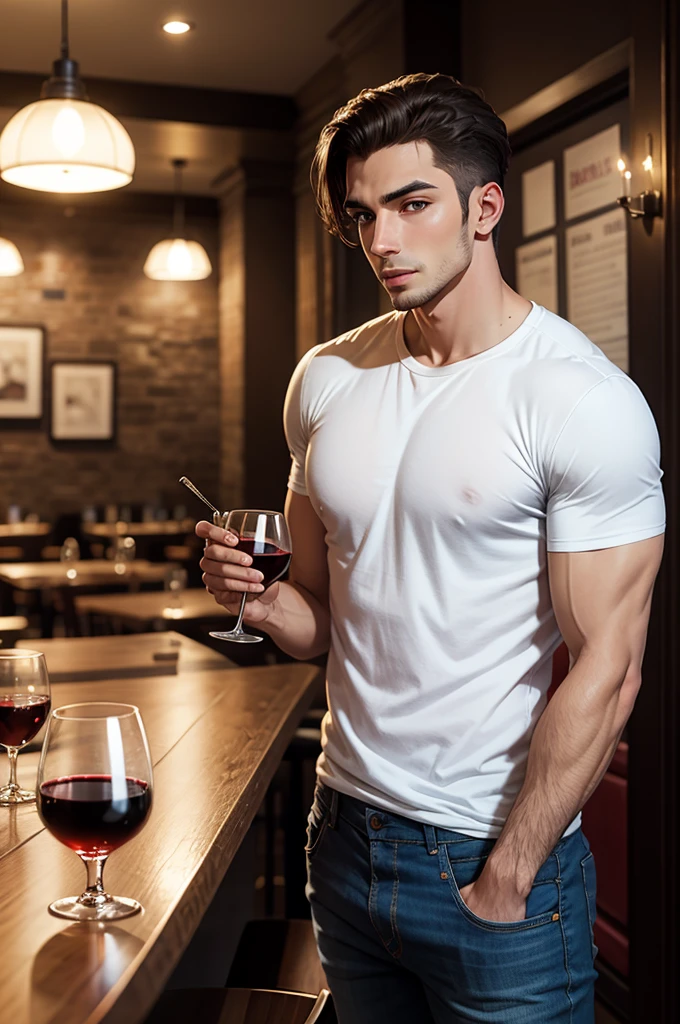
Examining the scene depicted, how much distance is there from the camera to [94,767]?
3.41 ft

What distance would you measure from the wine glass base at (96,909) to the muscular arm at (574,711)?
46cm

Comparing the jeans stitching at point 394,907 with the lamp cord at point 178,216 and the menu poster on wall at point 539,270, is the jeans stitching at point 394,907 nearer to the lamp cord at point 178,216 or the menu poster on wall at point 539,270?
the menu poster on wall at point 539,270

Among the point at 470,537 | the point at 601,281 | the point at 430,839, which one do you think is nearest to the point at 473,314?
the point at 470,537

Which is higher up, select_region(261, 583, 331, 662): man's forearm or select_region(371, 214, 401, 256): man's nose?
select_region(371, 214, 401, 256): man's nose

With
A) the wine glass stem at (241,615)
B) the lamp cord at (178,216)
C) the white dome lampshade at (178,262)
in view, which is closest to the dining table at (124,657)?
the wine glass stem at (241,615)

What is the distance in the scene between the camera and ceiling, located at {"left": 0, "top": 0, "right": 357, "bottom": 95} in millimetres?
5242

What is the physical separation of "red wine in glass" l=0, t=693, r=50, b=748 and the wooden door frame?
5.21 feet

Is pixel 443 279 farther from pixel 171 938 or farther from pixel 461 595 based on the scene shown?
pixel 171 938

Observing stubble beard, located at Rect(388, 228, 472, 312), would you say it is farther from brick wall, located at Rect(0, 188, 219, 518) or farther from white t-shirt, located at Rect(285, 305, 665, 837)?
brick wall, located at Rect(0, 188, 219, 518)

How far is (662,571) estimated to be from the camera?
2576 millimetres

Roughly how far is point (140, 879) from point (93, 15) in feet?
16.6

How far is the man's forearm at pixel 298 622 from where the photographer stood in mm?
1688

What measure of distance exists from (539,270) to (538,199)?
229 millimetres

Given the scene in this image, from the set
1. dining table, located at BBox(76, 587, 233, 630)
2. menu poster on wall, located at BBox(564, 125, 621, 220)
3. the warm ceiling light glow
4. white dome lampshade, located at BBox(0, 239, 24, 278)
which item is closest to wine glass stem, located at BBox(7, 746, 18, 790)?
menu poster on wall, located at BBox(564, 125, 621, 220)
